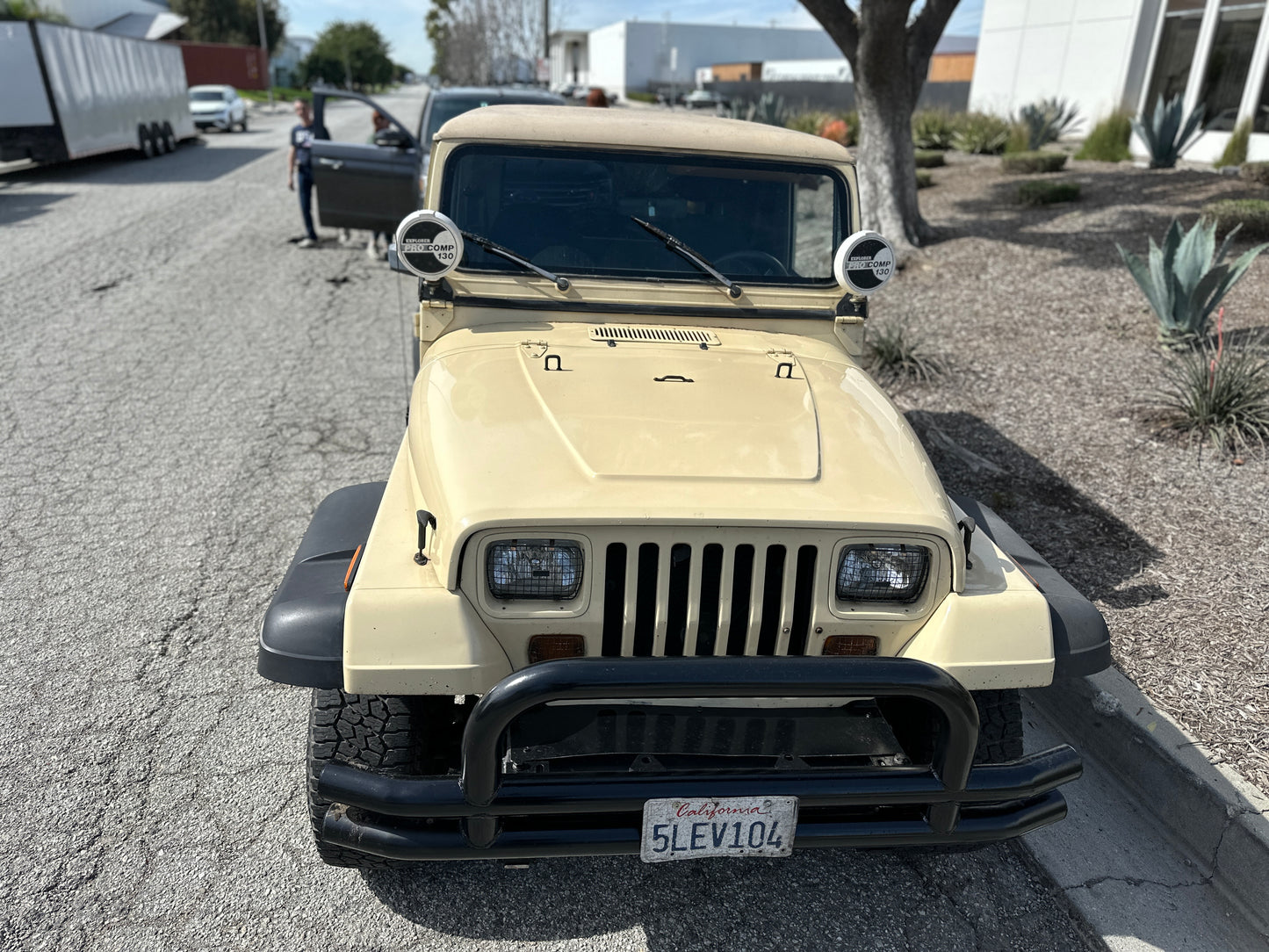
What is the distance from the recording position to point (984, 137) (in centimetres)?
1636

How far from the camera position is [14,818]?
2738mm

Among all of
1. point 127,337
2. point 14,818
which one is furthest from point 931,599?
point 127,337

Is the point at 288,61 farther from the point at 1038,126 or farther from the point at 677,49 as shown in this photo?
the point at 1038,126

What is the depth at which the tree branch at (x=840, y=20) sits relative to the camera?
9.15 m

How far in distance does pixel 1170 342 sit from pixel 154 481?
6506mm

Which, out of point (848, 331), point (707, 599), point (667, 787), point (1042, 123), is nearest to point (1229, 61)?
point (1042, 123)

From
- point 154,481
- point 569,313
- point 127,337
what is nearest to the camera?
point 569,313

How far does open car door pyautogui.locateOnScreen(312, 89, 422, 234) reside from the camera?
7820mm

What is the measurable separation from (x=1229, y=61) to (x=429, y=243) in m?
15.8

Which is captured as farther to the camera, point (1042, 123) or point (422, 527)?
point (1042, 123)

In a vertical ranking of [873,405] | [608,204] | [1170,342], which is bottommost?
[1170,342]

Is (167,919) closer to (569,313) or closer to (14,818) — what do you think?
(14,818)

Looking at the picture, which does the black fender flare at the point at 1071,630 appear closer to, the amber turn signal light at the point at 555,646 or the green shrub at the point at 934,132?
the amber turn signal light at the point at 555,646

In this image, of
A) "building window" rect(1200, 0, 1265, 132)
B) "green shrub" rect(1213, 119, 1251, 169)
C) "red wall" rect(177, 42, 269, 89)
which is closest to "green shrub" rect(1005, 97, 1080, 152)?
"building window" rect(1200, 0, 1265, 132)
